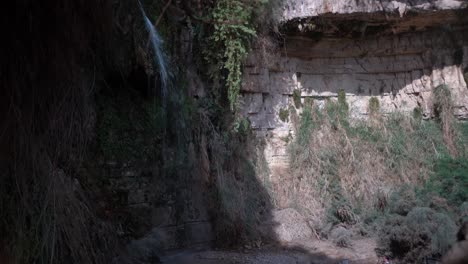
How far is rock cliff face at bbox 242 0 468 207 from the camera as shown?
8864 millimetres

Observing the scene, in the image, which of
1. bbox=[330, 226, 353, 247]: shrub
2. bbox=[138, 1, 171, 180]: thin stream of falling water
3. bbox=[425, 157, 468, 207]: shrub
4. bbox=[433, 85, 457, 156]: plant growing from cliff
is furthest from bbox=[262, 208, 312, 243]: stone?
bbox=[433, 85, 457, 156]: plant growing from cliff

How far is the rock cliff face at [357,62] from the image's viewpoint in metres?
8.86

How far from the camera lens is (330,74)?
396 inches

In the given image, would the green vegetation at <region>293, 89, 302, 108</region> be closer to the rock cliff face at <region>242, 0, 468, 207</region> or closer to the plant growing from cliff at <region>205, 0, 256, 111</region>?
the rock cliff face at <region>242, 0, 468, 207</region>

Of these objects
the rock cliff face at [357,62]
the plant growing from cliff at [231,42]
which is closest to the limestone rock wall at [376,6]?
the rock cliff face at [357,62]

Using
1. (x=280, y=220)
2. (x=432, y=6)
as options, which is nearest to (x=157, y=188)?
(x=280, y=220)

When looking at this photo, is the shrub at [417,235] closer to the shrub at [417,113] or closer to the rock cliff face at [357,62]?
the rock cliff face at [357,62]

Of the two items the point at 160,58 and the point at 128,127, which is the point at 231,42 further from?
the point at 128,127

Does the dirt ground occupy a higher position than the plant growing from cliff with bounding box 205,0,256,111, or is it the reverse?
the plant growing from cliff with bounding box 205,0,256,111

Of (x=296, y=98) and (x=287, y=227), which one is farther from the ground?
(x=296, y=98)

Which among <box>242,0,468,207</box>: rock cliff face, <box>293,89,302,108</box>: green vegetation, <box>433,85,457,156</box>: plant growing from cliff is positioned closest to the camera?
<box>242,0,468,207</box>: rock cliff face

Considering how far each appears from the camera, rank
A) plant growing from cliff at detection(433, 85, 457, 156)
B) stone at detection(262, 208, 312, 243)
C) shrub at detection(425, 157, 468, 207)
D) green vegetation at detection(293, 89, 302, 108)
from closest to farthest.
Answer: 1. shrub at detection(425, 157, 468, 207)
2. stone at detection(262, 208, 312, 243)
3. plant growing from cliff at detection(433, 85, 457, 156)
4. green vegetation at detection(293, 89, 302, 108)

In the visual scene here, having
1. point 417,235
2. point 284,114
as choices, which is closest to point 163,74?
point 284,114

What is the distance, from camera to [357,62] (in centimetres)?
1009
